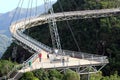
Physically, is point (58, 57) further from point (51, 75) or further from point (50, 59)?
point (51, 75)

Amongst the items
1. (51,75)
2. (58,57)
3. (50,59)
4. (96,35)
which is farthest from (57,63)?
(96,35)

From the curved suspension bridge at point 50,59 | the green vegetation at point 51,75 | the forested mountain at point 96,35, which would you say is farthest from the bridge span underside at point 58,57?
the forested mountain at point 96,35

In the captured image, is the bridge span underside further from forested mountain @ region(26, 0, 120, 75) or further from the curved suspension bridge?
forested mountain @ region(26, 0, 120, 75)

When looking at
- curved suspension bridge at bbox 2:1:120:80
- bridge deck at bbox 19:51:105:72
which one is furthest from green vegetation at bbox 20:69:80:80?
bridge deck at bbox 19:51:105:72

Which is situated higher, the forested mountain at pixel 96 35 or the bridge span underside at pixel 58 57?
the bridge span underside at pixel 58 57

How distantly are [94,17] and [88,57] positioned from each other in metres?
29.2

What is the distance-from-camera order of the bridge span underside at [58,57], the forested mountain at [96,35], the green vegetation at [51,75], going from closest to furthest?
the green vegetation at [51,75]
the bridge span underside at [58,57]
the forested mountain at [96,35]

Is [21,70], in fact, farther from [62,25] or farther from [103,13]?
[62,25]

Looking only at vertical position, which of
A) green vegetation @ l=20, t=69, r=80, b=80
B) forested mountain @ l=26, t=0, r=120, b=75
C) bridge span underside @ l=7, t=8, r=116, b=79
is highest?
green vegetation @ l=20, t=69, r=80, b=80

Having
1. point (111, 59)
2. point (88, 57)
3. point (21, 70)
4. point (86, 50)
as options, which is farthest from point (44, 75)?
point (86, 50)

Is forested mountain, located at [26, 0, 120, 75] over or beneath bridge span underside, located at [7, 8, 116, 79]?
beneath

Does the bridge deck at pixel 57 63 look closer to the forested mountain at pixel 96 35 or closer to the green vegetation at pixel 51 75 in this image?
the green vegetation at pixel 51 75

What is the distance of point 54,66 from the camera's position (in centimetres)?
5306

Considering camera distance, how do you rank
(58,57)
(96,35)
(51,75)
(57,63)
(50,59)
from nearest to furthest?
(51,75) → (57,63) → (50,59) → (58,57) → (96,35)
